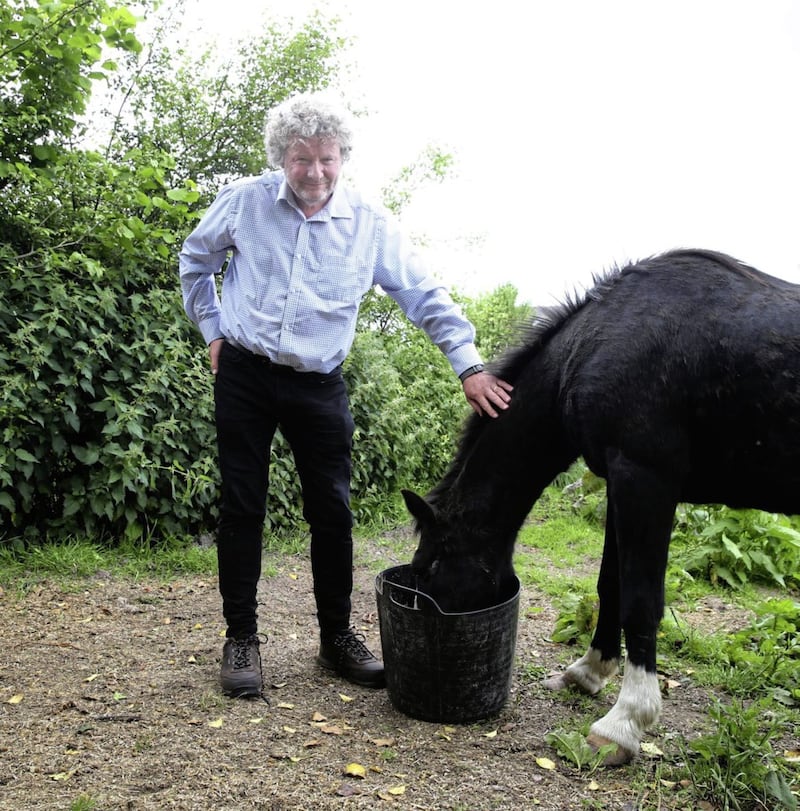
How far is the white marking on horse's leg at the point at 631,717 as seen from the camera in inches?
116

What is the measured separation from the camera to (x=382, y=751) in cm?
298

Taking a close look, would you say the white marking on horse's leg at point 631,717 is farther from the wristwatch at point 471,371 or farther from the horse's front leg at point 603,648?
the wristwatch at point 471,371

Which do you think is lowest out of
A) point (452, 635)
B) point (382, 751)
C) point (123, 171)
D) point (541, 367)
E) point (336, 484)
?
point (382, 751)

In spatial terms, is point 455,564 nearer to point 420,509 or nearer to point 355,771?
point 420,509

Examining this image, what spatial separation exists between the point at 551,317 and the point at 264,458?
1403mm

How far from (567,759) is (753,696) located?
1.15 meters

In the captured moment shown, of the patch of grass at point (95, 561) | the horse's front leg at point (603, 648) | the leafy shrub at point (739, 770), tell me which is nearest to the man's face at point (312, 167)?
the horse's front leg at point (603, 648)

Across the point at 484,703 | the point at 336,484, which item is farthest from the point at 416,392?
the point at 484,703

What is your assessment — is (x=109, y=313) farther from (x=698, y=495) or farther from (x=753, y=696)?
(x=753, y=696)

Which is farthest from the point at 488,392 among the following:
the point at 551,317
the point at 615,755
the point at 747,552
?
the point at 747,552

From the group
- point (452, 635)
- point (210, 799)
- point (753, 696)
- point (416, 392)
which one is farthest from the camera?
point (416, 392)

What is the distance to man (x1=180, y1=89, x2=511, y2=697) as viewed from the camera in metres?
3.29

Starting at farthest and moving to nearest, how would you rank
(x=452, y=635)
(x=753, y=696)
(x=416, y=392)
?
(x=416, y=392)
(x=753, y=696)
(x=452, y=635)

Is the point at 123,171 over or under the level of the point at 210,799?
over
